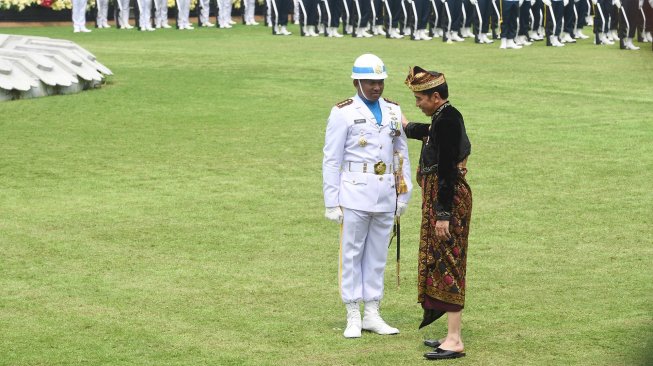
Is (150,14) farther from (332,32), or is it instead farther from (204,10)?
(332,32)

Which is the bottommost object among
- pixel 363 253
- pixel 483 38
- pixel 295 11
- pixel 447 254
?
pixel 295 11

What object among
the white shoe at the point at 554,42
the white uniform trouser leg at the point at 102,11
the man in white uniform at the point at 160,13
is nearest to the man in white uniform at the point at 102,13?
the white uniform trouser leg at the point at 102,11

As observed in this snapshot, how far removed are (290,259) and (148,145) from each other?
17.8 ft

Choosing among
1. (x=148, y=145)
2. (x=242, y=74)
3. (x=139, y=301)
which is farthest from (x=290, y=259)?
(x=242, y=74)

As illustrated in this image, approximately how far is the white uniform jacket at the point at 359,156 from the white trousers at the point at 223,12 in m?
29.6

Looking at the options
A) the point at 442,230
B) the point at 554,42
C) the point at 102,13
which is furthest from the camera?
the point at 102,13

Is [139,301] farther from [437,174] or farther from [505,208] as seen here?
[505,208]

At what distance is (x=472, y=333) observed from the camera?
7035 millimetres

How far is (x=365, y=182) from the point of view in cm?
690

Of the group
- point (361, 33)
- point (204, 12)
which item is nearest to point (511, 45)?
point (361, 33)

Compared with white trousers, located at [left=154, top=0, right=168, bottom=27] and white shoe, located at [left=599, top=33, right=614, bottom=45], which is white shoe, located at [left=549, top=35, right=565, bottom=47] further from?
white trousers, located at [left=154, top=0, right=168, bottom=27]

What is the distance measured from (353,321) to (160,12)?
95.4 ft

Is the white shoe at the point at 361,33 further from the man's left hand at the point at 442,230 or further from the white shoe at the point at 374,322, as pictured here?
the man's left hand at the point at 442,230

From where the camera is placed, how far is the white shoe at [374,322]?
7.04 metres
